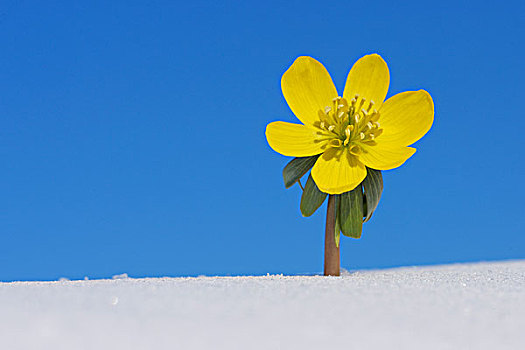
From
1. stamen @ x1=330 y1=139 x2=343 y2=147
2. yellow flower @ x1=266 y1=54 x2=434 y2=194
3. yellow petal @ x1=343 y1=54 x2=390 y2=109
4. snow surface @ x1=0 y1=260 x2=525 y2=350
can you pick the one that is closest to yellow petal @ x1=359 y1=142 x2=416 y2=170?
yellow flower @ x1=266 y1=54 x2=434 y2=194

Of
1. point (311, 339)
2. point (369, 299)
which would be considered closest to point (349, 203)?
point (369, 299)

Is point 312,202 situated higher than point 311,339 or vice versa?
point 312,202

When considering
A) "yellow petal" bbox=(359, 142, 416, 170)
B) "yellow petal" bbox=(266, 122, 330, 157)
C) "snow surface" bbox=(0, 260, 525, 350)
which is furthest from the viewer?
"yellow petal" bbox=(266, 122, 330, 157)

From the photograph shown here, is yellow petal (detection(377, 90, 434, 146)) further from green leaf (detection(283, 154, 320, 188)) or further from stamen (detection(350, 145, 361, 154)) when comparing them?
green leaf (detection(283, 154, 320, 188))

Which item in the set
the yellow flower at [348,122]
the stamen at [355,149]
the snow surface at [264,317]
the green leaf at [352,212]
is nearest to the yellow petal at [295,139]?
the yellow flower at [348,122]

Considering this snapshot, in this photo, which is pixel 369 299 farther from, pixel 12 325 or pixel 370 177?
pixel 12 325
